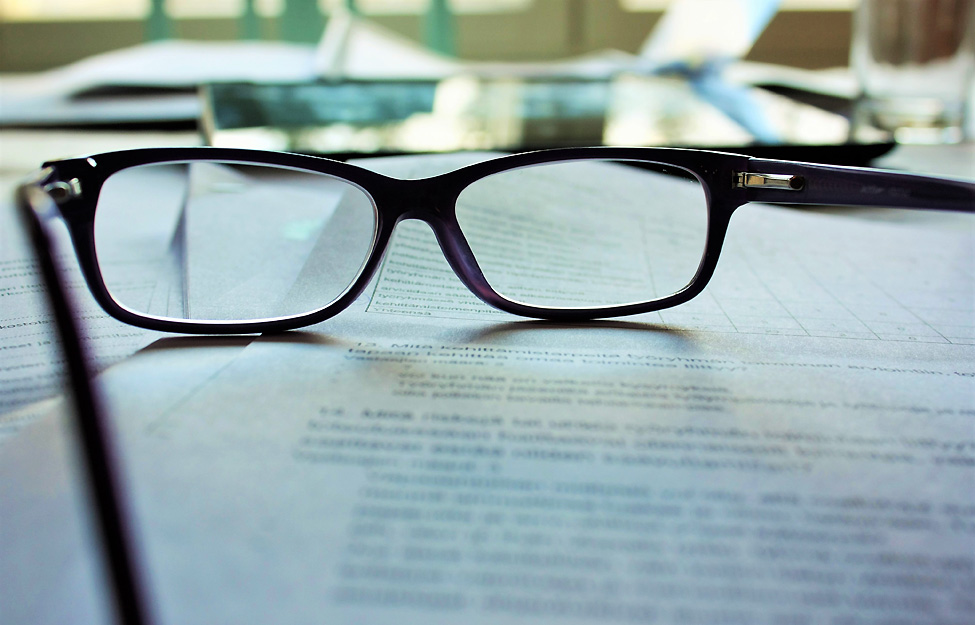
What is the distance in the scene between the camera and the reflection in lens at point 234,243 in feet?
1.12

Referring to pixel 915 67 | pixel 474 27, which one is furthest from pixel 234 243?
pixel 474 27

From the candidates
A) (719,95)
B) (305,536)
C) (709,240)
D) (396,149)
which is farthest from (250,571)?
(719,95)

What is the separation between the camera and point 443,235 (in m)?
0.35

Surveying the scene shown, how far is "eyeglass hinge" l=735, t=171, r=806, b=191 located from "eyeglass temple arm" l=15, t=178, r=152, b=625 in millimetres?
290

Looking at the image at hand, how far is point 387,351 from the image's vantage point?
290mm

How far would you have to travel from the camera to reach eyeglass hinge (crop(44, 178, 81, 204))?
31 centimetres

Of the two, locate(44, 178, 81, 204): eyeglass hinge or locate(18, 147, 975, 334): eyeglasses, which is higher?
locate(44, 178, 81, 204): eyeglass hinge

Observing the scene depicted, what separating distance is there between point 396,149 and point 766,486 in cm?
39

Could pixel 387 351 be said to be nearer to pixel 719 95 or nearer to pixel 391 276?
pixel 391 276

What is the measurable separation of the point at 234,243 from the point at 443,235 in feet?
0.42

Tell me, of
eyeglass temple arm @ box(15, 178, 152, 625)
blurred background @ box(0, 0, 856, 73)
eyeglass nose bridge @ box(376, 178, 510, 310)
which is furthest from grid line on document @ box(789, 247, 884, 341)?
blurred background @ box(0, 0, 856, 73)

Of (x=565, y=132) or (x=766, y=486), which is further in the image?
(x=565, y=132)

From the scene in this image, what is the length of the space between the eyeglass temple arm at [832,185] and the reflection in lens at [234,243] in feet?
0.62

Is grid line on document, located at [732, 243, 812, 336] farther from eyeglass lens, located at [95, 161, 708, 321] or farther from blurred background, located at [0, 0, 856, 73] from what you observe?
blurred background, located at [0, 0, 856, 73]
